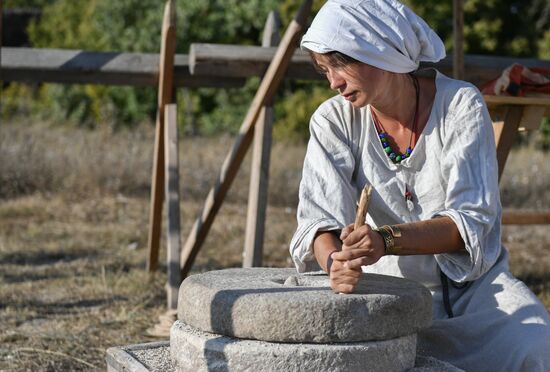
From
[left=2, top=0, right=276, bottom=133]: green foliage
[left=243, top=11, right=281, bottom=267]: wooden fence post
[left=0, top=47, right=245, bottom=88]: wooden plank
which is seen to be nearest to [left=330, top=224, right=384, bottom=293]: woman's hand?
[left=243, top=11, right=281, bottom=267]: wooden fence post

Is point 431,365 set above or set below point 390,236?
below

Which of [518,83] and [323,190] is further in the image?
[518,83]

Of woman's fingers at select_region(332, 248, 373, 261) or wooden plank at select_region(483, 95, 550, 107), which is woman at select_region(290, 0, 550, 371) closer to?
woman's fingers at select_region(332, 248, 373, 261)

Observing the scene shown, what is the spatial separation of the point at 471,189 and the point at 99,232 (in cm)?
517

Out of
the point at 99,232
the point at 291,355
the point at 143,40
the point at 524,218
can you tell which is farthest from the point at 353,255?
the point at 143,40

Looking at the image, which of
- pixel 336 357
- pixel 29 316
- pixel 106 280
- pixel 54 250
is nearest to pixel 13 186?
pixel 54 250

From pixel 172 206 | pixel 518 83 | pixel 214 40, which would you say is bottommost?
pixel 172 206

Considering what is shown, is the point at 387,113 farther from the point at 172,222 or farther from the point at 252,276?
the point at 172,222

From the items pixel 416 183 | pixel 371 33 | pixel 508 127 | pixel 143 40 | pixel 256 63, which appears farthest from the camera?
pixel 143 40

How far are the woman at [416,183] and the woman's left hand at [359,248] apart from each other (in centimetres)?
2

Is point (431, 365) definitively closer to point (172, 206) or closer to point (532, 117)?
point (532, 117)

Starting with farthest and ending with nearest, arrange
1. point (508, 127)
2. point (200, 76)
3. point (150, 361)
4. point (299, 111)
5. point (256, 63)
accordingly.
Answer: point (299, 111) → point (200, 76) → point (256, 63) → point (508, 127) → point (150, 361)

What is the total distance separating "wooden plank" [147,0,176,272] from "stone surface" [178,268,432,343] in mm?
2651

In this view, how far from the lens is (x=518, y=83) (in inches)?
172
